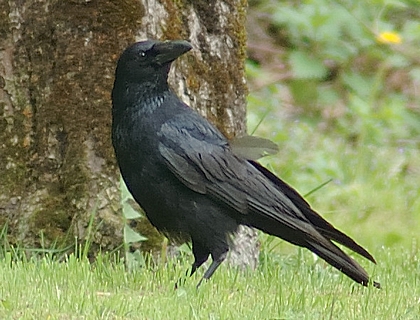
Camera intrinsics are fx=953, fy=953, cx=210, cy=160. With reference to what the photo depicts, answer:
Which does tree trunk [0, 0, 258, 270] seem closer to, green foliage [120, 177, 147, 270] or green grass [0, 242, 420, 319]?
green foliage [120, 177, 147, 270]

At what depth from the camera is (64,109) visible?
562 cm

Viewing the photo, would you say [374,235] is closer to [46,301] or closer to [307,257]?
[307,257]

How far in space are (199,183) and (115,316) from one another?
45.4 inches

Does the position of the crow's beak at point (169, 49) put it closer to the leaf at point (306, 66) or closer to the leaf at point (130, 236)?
the leaf at point (130, 236)

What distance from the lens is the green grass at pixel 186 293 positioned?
160 inches

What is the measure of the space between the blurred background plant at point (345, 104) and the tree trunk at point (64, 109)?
2834 millimetres

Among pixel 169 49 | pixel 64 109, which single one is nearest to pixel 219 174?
pixel 169 49

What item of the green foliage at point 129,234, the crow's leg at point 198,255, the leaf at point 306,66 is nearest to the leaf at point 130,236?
the green foliage at point 129,234

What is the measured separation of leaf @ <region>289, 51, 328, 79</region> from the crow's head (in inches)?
256

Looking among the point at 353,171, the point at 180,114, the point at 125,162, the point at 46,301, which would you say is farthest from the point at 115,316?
the point at 353,171

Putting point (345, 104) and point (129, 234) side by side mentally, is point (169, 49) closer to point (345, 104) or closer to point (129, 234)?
point (129, 234)

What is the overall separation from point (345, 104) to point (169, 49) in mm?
8008

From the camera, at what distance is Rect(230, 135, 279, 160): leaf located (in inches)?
201

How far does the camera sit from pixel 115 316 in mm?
4008
